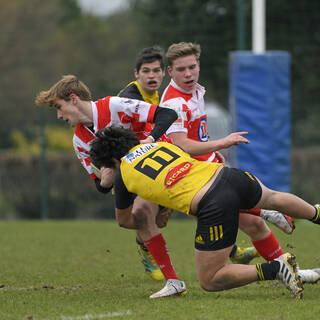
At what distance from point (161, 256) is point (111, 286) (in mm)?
749

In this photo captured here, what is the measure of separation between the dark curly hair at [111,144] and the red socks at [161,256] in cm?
91

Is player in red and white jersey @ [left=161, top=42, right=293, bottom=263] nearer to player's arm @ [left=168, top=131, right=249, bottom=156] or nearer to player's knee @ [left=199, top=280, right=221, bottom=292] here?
player's arm @ [left=168, top=131, right=249, bottom=156]

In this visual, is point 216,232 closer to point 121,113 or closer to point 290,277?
point 290,277

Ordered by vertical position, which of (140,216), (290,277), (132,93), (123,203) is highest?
(132,93)

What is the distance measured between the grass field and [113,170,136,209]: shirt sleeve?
0.72 meters

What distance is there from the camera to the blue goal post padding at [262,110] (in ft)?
42.2

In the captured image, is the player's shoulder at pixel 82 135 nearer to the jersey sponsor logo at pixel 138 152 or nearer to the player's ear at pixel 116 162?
the player's ear at pixel 116 162

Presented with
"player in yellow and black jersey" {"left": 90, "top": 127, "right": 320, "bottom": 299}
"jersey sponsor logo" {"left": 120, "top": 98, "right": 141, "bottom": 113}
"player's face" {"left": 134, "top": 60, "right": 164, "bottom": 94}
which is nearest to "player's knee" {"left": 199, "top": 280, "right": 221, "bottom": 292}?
"player in yellow and black jersey" {"left": 90, "top": 127, "right": 320, "bottom": 299}

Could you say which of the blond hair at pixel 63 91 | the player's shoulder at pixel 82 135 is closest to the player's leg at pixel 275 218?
the player's shoulder at pixel 82 135

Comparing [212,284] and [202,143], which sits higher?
[202,143]

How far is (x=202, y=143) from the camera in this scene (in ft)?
18.8

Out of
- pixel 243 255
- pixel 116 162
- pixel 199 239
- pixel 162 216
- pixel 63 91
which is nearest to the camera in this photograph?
pixel 199 239

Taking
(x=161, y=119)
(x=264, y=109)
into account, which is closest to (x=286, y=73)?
(x=264, y=109)

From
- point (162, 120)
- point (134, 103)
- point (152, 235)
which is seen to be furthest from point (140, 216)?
point (134, 103)
